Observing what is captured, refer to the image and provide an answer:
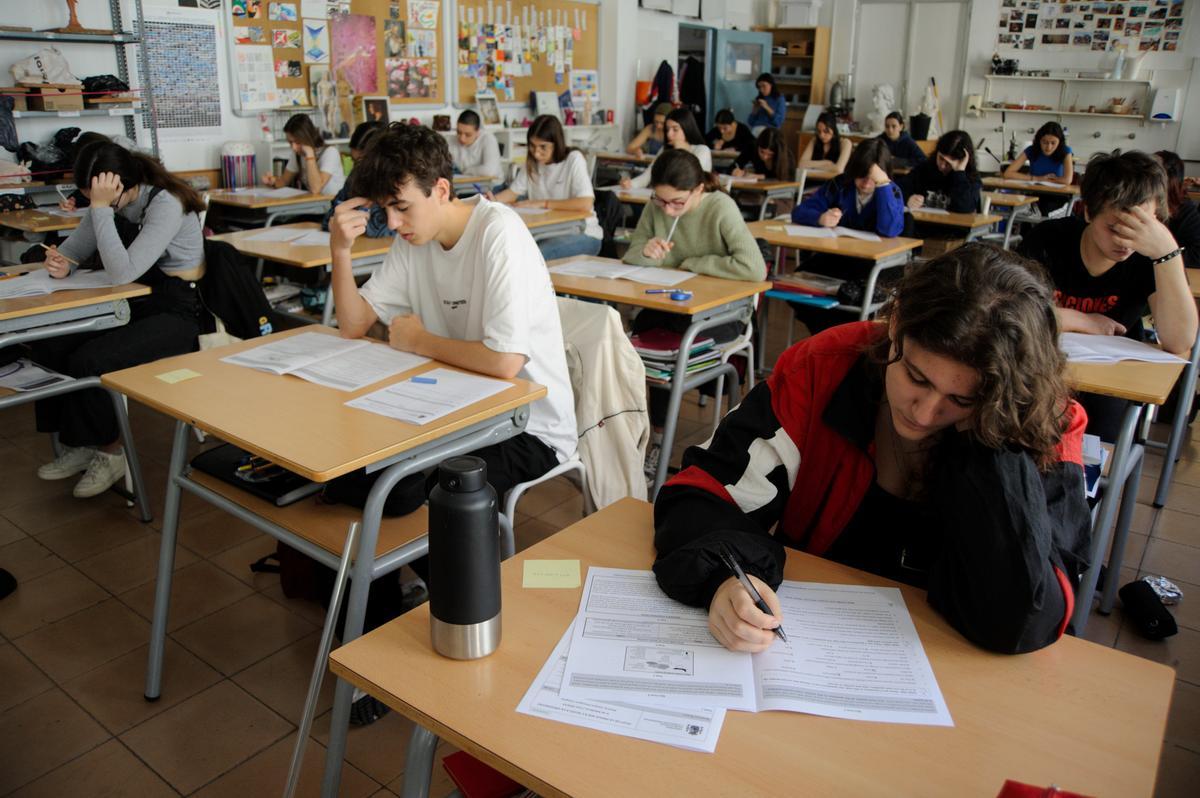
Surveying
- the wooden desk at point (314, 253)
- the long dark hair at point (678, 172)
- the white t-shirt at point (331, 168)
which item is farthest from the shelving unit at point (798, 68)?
the wooden desk at point (314, 253)

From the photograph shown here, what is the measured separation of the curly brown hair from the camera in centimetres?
108

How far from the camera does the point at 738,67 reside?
32.6 feet

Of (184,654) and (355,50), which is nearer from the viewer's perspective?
(184,654)

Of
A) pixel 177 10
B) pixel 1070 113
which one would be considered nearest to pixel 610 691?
pixel 177 10

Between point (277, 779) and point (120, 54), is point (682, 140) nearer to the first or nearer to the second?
point (120, 54)

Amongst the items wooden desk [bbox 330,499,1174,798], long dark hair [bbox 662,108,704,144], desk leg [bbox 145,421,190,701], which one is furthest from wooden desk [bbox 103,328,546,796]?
long dark hair [bbox 662,108,704,144]

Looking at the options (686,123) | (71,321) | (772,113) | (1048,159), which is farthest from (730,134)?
(71,321)

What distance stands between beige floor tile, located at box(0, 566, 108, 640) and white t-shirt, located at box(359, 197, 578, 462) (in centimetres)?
117

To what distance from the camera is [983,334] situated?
108cm

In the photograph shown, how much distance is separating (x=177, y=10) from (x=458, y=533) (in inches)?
228

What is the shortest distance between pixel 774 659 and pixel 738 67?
387 inches

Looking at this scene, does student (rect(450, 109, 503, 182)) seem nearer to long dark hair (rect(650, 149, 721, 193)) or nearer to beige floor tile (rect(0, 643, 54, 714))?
long dark hair (rect(650, 149, 721, 193))

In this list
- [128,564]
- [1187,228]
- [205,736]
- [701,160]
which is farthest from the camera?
[701,160]

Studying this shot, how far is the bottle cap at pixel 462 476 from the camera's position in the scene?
984 millimetres
